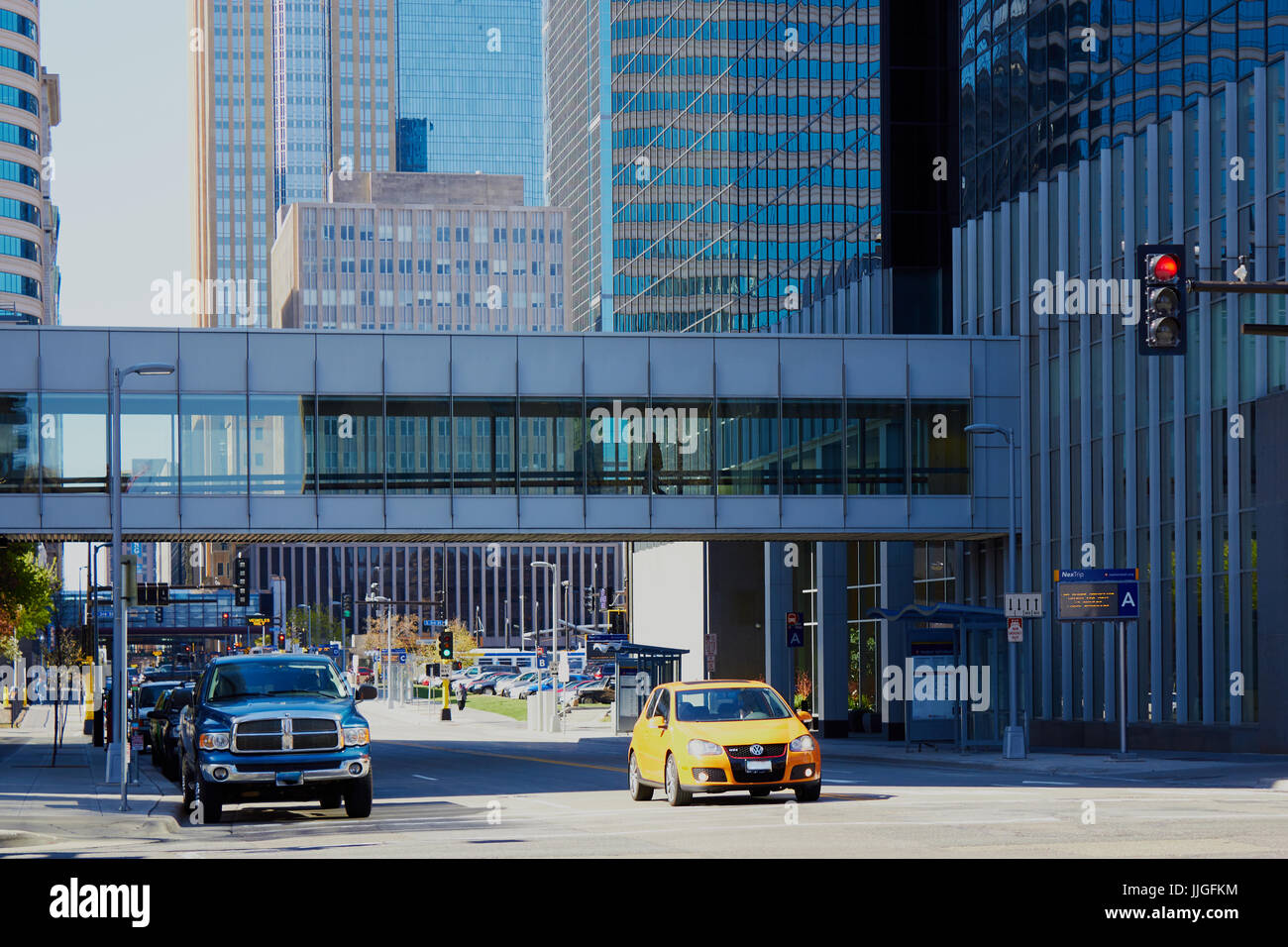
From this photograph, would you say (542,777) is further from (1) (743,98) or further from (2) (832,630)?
(1) (743,98)

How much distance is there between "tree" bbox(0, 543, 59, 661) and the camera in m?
65.4

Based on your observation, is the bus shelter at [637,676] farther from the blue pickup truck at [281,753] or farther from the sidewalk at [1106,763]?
the blue pickup truck at [281,753]

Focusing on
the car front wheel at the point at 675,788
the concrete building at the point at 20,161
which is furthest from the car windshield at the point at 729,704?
the concrete building at the point at 20,161

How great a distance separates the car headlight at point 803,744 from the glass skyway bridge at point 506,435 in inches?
794

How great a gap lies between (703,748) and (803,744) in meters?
1.32

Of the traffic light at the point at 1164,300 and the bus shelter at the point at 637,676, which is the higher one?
the traffic light at the point at 1164,300

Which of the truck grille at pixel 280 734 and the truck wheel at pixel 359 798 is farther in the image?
the truck wheel at pixel 359 798

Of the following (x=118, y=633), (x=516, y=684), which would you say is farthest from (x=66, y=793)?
(x=516, y=684)

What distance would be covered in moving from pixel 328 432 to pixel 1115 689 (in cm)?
1913

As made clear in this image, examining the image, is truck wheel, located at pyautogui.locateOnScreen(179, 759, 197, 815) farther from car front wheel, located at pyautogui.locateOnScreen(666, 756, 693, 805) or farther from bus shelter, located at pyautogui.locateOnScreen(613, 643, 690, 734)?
bus shelter, located at pyautogui.locateOnScreen(613, 643, 690, 734)

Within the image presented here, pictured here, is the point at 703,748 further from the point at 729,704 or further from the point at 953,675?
the point at 953,675

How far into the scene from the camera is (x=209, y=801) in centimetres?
2220

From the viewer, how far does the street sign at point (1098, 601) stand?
34.6 metres
